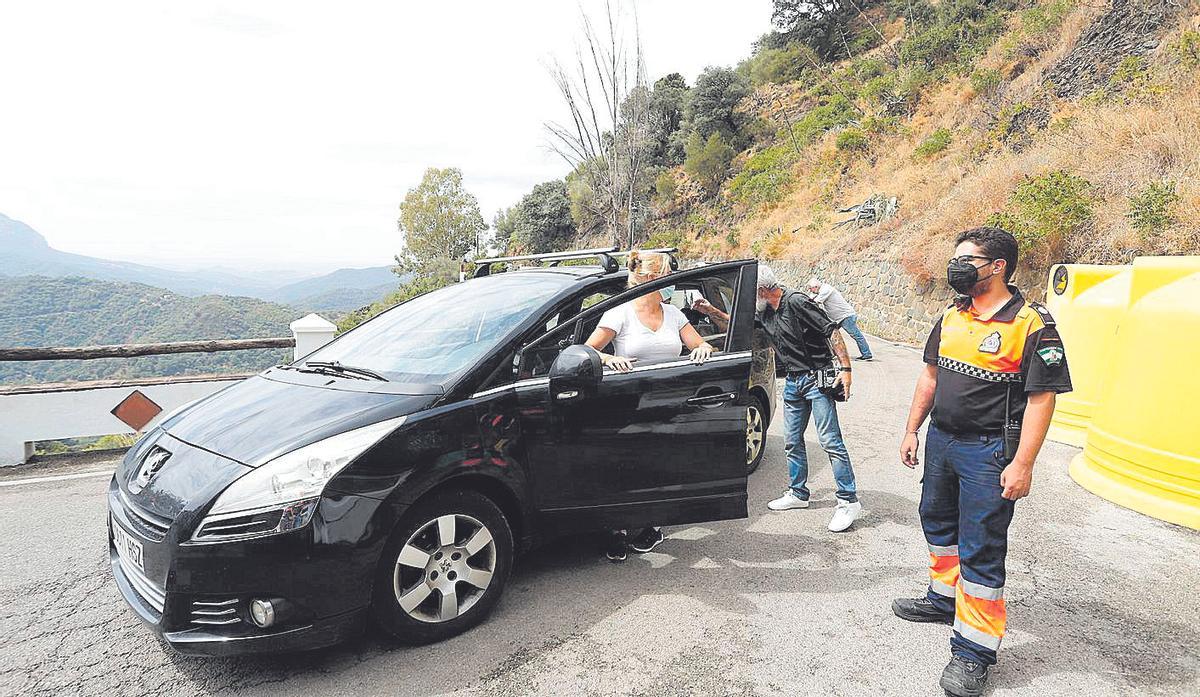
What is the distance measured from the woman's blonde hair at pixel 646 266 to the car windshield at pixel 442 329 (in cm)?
43

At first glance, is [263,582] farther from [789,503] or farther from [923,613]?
[789,503]

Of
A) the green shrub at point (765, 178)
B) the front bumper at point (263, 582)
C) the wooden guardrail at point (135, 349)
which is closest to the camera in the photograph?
the front bumper at point (263, 582)

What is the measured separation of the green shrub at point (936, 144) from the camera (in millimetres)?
18766

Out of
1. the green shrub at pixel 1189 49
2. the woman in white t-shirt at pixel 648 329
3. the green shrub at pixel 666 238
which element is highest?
the green shrub at pixel 1189 49

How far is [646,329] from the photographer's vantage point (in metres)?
3.61

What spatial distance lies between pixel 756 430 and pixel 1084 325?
3414 millimetres

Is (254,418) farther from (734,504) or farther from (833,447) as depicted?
(833,447)

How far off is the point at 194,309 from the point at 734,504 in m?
46.1

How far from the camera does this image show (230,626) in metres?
2.46

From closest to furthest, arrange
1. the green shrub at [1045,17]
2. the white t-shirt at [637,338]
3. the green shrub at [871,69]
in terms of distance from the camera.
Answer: the white t-shirt at [637,338], the green shrub at [1045,17], the green shrub at [871,69]

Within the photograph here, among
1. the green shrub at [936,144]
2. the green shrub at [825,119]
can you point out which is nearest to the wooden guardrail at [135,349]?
the green shrub at [936,144]

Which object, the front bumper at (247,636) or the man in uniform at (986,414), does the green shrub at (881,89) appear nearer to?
the man in uniform at (986,414)

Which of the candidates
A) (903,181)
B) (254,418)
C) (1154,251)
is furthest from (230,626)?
(903,181)

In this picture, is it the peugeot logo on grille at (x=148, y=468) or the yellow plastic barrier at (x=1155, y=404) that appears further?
the yellow plastic barrier at (x=1155, y=404)
